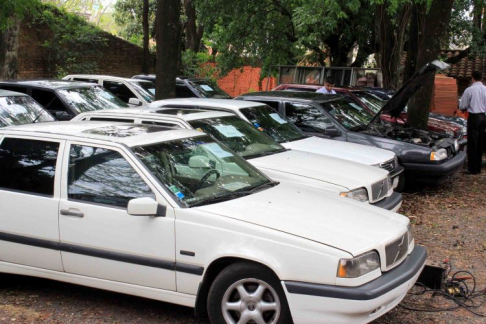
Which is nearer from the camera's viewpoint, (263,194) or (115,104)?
(263,194)

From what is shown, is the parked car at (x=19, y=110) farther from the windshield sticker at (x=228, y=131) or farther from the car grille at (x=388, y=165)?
the car grille at (x=388, y=165)

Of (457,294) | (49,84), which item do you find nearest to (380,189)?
(457,294)

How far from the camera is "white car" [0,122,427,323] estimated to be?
13.8 ft

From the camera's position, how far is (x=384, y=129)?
1048 centimetres

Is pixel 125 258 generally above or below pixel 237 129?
below

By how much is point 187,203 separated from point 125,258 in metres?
0.66

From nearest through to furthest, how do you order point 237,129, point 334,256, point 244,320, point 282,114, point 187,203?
point 334,256 < point 244,320 < point 187,203 < point 237,129 < point 282,114

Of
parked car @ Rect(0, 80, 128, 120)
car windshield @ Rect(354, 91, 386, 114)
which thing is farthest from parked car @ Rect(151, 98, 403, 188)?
car windshield @ Rect(354, 91, 386, 114)

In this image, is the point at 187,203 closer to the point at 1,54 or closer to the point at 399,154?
the point at 399,154

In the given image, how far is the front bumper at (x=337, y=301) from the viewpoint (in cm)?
408

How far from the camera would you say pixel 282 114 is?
10.3 meters

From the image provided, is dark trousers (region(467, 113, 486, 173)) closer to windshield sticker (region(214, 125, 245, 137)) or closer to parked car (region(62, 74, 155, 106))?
windshield sticker (region(214, 125, 245, 137))

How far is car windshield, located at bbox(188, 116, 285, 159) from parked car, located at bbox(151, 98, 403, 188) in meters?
0.74

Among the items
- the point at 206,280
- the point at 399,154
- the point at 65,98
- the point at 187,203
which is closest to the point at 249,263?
the point at 206,280
